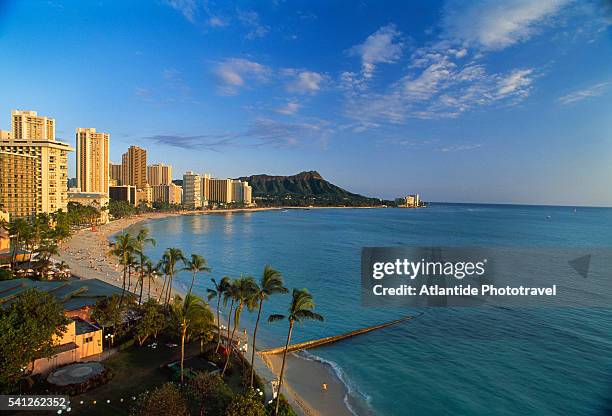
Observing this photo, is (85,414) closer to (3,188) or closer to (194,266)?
(194,266)

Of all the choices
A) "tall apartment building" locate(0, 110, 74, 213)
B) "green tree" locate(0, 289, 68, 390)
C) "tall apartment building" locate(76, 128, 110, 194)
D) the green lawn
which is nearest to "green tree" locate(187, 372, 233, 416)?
the green lawn

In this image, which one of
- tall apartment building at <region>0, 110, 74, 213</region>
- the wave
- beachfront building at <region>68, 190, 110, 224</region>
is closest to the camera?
the wave

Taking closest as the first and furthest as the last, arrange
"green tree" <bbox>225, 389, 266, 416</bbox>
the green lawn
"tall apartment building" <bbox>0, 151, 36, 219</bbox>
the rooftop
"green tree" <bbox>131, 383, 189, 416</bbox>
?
"green tree" <bbox>131, 383, 189, 416</bbox>
"green tree" <bbox>225, 389, 266, 416</bbox>
the green lawn
the rooftop
"tall apartment building" <bbox>0, 151, 36, 219</bbox>

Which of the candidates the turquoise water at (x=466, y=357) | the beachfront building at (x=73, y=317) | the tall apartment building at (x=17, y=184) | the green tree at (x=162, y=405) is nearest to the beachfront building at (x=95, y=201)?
the tall apartment building at (x=17, y=184)

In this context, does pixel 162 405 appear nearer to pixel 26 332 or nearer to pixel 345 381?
pixel 26 332

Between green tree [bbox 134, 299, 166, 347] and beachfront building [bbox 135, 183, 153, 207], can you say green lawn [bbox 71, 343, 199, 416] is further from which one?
beachfront building [bbox 135, 183, 153, 207]

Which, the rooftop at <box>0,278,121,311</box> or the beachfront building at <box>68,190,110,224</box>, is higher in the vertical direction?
the beachfront building at <box>68,190,110,224</box>
